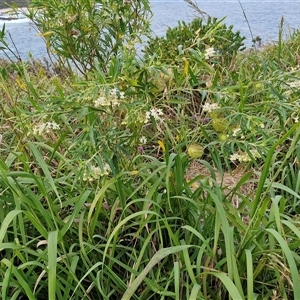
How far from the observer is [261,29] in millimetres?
3779

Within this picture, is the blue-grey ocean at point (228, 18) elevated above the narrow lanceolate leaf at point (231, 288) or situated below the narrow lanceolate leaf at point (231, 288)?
above

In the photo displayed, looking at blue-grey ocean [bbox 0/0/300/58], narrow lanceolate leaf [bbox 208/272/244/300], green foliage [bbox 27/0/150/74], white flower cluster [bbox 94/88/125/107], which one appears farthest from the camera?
blue-grey ocean [bbox 0/0/300/58]

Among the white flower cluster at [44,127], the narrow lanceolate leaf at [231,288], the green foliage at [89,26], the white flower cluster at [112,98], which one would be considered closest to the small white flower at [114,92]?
the white flower cluster at [112,98]

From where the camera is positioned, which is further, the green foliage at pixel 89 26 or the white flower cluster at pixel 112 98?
the green foliage at pixel 89 26

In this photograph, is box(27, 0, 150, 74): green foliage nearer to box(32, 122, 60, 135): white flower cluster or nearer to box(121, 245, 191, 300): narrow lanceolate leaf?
box(32, 122, 60, 135): white flower cluster

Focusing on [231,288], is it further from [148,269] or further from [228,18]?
[228,18]

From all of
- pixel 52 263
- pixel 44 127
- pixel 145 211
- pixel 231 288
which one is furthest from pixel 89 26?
pixel 231 288

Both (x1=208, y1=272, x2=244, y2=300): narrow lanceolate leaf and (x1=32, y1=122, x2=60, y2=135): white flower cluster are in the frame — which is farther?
(x1=32, y1=122, x2=60, y2=135): white flower cluster

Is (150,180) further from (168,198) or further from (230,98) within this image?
(230,98)

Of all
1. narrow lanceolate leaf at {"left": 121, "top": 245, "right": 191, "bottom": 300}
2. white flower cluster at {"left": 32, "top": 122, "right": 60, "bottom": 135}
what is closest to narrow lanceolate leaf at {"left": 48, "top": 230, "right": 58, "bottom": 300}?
narrow lanceolate leaf at {"left": 121, "top": 245, "right": 191, "bottom": 300}

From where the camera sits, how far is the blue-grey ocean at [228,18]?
122 inches

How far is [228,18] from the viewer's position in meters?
3.90

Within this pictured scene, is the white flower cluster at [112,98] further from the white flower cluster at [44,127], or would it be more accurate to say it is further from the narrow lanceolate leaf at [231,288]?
the narrow lanceolate leaf at [231,288]

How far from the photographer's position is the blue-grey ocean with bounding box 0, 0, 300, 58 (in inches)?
122
